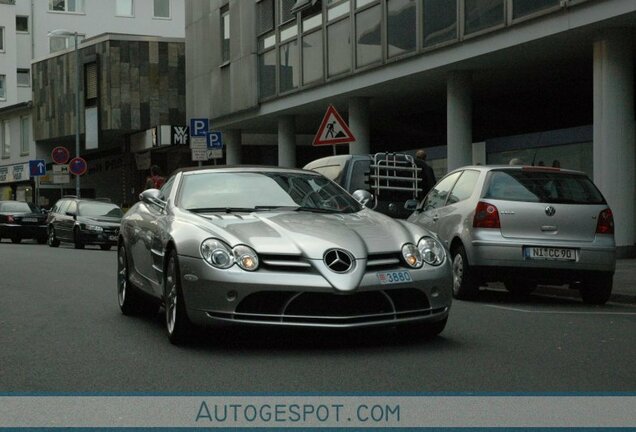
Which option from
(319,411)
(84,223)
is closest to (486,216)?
(319,411)

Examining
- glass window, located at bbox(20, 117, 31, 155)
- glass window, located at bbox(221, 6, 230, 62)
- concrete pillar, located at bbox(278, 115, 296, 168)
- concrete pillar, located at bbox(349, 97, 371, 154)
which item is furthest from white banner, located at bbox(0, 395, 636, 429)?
glass window, located at bbox(20, 117, 31, 155)

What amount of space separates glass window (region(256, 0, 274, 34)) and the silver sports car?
2509cm

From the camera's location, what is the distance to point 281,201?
9.19 meters

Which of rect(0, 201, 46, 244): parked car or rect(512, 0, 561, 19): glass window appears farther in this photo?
rect(0, 201, 46, 244): parked car

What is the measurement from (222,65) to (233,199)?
28.4 m

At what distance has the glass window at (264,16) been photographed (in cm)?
3341

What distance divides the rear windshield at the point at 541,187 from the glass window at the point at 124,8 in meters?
61.9

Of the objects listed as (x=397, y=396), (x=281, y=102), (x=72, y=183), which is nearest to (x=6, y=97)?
(x=72, y=183)

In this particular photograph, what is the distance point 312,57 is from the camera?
30234 mm

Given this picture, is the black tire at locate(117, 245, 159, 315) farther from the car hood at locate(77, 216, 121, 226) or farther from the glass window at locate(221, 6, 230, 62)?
the glass window at locate(221, 6, 230, 62)

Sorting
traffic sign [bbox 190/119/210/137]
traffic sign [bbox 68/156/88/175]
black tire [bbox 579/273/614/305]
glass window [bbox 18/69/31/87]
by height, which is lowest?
black tire [bbox 579/273/614/305]

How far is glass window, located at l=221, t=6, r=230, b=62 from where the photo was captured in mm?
36844

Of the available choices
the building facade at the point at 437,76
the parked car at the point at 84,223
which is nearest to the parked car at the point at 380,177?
the building facade at the point at 437,76

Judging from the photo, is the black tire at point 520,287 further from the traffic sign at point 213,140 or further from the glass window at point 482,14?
the traffic sign at point 213,140
